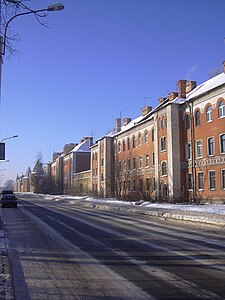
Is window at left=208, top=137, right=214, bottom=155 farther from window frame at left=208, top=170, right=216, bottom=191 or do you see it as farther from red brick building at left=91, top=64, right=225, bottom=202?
window frame at left=208, top=170, right=216, bottom=191

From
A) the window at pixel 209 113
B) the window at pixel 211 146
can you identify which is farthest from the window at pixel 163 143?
the window at pixel 211 146

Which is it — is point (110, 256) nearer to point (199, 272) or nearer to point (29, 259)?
point (29, 259)

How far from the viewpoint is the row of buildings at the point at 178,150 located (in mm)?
37781

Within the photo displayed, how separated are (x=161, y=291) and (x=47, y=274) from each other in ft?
8.86

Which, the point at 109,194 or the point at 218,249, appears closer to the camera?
the point at 218,249

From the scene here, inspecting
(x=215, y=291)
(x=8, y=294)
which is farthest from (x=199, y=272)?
(x=8, y=294)

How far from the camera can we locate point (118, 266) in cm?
863

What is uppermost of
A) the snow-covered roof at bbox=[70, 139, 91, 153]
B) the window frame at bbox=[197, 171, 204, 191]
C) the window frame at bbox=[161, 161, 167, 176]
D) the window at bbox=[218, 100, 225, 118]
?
the snow-covered roof at bbox=[70, 139, 91, 153]

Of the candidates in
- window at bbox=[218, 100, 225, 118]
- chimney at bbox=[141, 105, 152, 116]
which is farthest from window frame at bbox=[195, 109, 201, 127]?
chimney at bbox=[141, 105, 152, 116]

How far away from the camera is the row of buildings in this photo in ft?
124

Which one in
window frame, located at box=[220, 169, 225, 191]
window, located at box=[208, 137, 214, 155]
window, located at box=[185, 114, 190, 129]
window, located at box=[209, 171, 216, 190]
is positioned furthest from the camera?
window, located at box=[185, 114, 190, 129]

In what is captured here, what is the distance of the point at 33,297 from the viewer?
6.16 meters

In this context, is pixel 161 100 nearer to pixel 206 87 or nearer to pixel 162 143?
pixel 162 143

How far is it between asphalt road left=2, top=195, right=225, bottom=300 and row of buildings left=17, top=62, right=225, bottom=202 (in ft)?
81.6
